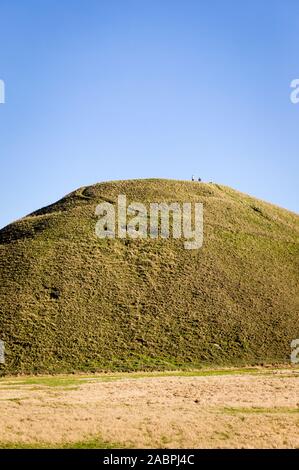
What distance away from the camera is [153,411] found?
96.4ft

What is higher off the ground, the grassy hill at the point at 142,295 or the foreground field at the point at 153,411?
the grassy hill at the point at 142,295

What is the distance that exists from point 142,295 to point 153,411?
127 feet

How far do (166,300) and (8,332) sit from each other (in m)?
20.3

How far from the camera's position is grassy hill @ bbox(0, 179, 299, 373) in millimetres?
56781

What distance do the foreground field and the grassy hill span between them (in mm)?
8426

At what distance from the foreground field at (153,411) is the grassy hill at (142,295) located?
→ 27.6 feet

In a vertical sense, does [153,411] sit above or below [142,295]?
below

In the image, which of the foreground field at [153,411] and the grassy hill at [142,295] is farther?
the grassy hill at [142,295]

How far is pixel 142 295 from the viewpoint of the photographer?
223ft

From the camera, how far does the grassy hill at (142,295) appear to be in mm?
56781

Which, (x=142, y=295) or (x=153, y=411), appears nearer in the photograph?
(x=153, y=411)

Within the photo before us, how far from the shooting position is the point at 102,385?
42.5m
